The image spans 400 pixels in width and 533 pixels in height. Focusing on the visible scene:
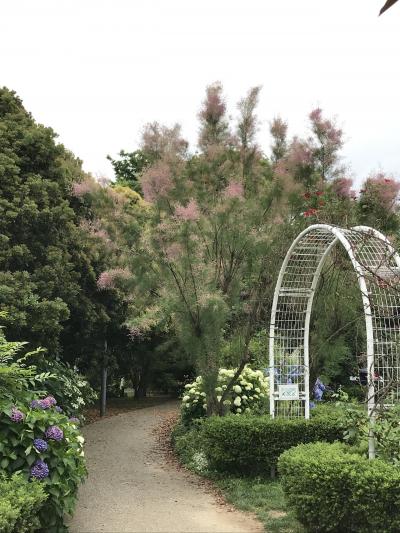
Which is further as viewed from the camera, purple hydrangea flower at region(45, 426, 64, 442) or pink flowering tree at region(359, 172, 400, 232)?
pink flowering tree at region(359, 172, 400, 232)

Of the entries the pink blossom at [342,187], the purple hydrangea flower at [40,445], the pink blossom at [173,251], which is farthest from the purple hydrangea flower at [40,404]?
the pink blossom at [342,187]

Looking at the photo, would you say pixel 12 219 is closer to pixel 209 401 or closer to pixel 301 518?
pixel 209 401

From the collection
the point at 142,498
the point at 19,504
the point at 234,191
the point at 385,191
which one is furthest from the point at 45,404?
the point at 385,191

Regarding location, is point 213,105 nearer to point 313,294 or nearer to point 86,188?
point 86,188

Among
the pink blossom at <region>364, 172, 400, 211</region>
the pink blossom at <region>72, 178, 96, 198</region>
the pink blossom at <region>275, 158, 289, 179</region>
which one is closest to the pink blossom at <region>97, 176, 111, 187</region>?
the pink blossom at <region>72, 178, 96, 198</region>

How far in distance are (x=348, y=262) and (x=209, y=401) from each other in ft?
9.29

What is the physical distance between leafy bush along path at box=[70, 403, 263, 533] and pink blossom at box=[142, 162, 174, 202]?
11.4 feet

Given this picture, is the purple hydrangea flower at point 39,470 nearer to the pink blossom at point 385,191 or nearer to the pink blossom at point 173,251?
the pink blossom at point 173,251

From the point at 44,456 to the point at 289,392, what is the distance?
128 inches

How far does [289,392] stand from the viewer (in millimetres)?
6602

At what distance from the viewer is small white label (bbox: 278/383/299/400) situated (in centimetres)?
658

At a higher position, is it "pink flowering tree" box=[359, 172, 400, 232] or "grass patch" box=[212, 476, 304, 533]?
"pink flowering tree" box=[359, 172, 400, 232]

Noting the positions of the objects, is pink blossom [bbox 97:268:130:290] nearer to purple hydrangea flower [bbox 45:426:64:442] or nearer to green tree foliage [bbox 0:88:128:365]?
green tree foliage [bbox 0:88:128:365]

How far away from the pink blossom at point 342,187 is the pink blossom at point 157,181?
101 inches
